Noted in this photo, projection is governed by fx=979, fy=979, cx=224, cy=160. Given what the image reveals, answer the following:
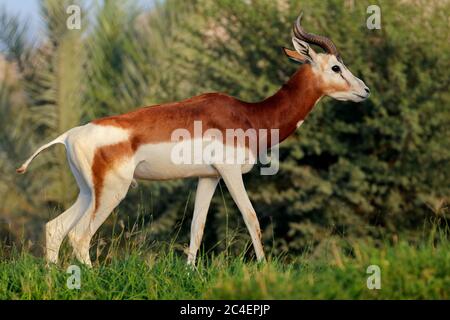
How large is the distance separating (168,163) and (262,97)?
9028mm

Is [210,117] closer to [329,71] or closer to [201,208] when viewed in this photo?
[201,208]

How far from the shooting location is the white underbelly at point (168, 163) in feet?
27.5

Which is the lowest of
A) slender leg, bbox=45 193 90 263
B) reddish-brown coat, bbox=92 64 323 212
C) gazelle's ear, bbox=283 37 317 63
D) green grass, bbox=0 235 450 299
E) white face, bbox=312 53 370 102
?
green grass, bbox=0 235 450 299

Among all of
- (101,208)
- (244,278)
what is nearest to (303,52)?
(101,208)

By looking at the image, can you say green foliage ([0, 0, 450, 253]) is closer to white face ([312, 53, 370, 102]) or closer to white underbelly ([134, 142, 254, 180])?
white face ([312, 53, 370, 102])

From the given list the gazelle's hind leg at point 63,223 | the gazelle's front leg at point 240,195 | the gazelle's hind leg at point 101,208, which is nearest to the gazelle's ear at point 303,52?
the gazelle's front leg at point 240,195

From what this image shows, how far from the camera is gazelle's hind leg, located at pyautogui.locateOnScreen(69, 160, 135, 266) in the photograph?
833cm

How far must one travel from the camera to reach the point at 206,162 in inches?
332

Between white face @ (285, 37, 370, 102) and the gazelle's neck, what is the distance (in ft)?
0.22

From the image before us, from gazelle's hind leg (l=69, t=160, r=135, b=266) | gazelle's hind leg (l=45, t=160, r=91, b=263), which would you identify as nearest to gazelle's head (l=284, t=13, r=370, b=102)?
gazelle's hind leg (l=69, t=160, r=135, b=266)

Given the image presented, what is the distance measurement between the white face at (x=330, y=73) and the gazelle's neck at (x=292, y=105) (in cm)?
7

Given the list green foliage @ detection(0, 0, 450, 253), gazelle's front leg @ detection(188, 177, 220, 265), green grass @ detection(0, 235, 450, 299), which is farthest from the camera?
green foliage @ detection(0, 0, 450, 253)

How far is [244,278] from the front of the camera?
6.65 m
